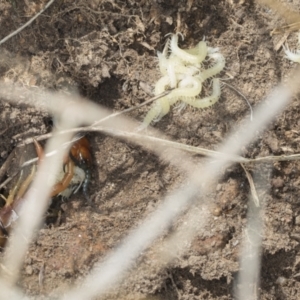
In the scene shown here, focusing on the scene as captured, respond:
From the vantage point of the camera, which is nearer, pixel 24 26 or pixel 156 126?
pixel 24 26

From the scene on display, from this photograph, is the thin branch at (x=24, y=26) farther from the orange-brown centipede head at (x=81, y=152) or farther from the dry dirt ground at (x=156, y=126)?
the orange-brown centipede head at (x=81, y=152)

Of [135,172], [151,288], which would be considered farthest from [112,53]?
[151,288]

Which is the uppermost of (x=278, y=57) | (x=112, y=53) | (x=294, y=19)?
(x=294, y=19)

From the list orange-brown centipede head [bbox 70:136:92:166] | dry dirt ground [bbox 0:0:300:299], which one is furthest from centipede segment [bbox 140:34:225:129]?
orange-brown centipede head [bbox 70:136:92:166]

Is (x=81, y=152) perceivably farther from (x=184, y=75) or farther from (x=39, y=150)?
(x=184, y=75)

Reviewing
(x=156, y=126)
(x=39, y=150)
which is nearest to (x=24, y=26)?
(x=39, y=150)

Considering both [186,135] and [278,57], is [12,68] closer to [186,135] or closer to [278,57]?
[186,135]
